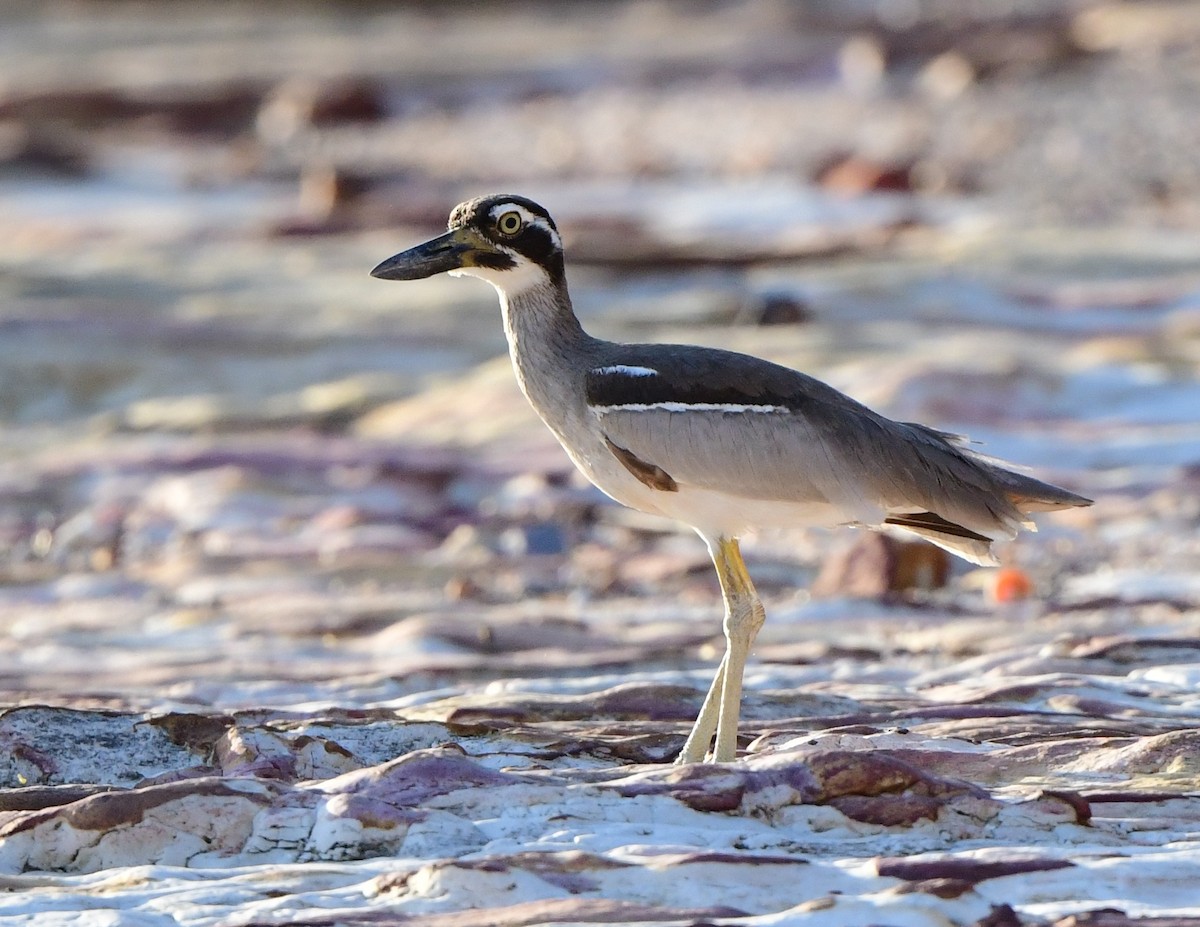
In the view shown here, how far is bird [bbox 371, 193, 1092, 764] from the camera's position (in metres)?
5.43

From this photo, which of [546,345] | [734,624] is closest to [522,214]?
[546,345]

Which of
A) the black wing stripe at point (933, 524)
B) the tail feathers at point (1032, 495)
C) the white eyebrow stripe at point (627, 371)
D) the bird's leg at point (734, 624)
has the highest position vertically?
the white eyebrow stripe at point (627, 371)

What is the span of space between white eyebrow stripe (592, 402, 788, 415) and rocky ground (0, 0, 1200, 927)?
0.83 m

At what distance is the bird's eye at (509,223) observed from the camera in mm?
5691

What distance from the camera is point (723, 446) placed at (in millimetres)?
5426

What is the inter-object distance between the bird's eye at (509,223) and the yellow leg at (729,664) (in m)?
0.95

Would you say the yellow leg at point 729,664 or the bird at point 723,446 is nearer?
the yellow leg at point 729,664

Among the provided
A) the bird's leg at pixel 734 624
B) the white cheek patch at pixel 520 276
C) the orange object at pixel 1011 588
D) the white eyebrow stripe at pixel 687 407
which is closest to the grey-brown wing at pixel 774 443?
the white eyebrow stripe at pixel 687 407

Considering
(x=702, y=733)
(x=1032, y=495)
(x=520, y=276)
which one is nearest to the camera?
(x=702, y=733)

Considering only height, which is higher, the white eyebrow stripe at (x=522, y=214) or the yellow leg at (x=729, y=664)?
the white eyebrow stripe at (x=522, y=214)

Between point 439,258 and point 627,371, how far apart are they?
2.00 ft

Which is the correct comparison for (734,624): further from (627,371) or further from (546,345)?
(546,345)

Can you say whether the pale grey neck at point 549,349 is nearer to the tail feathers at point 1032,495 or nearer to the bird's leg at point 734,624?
the bird's leg at point 734,624

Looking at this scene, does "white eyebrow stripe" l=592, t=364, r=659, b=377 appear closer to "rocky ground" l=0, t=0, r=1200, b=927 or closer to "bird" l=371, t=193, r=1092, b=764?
"bird" l=371, t=193, r=1092, b=764
